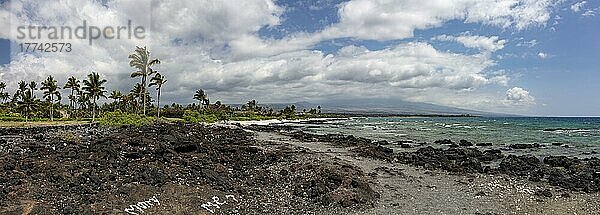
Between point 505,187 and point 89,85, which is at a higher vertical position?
point 89,85

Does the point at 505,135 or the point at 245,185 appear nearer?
the point at 245,185

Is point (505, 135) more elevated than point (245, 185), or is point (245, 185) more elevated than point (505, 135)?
point (245, 185)

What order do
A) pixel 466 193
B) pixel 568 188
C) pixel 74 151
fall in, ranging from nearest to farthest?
pixel 466 193
pixel 568 188
pixel 74 151

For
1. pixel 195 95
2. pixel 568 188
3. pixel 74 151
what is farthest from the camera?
pixel 195 95

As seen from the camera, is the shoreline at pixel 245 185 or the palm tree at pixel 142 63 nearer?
the shoreline at pixel 245 185

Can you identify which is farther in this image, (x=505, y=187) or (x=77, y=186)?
(x=505, y=187)

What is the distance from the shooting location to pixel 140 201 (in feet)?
51.3

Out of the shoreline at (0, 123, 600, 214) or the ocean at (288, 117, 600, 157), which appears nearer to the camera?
the shoreline at (0, 123, 600, 214)

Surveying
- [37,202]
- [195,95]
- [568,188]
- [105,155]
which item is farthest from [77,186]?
[195,95]

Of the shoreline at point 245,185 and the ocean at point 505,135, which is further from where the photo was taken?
the ocean at point 505,135

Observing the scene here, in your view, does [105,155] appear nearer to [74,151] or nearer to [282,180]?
[74,151]

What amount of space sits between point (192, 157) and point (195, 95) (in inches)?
4275

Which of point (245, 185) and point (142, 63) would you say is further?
point (142, 63)

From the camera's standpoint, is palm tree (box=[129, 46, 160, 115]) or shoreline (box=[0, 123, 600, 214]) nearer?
shoreline (box=[0, 123, 600, 214])
